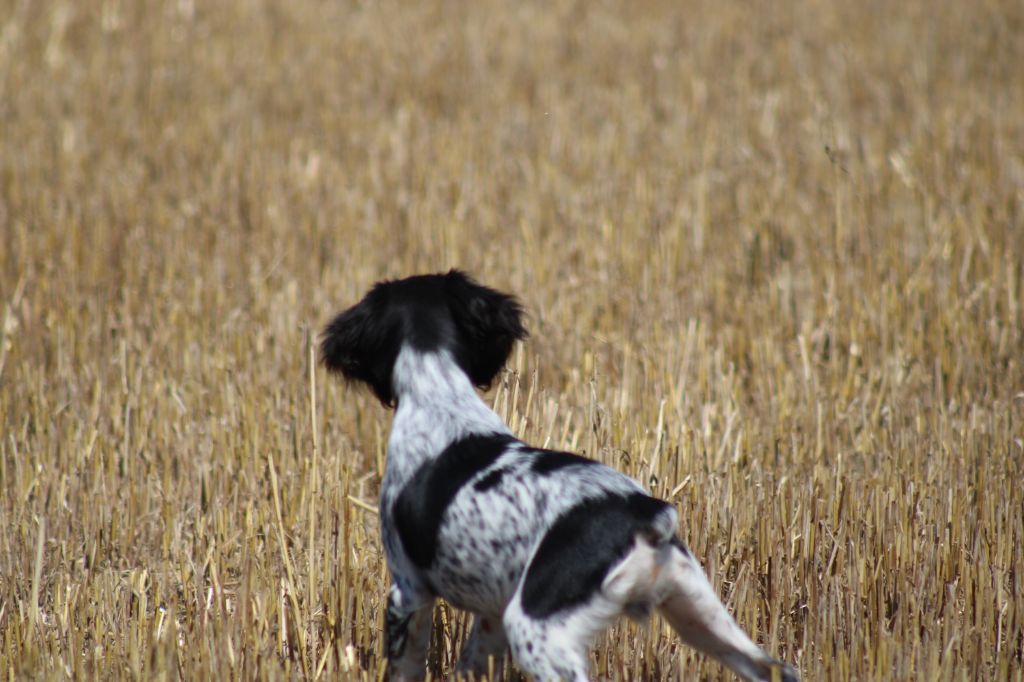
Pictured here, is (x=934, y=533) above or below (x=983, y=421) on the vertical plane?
below

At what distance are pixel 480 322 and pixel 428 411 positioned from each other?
289 millimetres

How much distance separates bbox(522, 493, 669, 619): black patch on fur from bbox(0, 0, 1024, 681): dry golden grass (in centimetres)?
65

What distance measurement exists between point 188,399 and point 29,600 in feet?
4.71

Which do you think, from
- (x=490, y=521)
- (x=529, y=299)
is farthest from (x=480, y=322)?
(x=529, y=299)

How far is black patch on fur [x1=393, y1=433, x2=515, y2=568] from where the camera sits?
9.48 ft

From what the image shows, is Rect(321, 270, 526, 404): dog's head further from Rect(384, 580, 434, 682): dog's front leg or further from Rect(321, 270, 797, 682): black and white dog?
Rect(384, 580, 434, 682): dog's front leg

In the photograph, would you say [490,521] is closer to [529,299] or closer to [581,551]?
[581,551]

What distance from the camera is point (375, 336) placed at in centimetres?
316

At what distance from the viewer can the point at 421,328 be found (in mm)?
3139

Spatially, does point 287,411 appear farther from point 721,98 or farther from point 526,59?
point 526,59

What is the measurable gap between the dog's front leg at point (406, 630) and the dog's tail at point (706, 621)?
0.61m

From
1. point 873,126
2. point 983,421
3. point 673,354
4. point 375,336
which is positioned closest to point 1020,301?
point 983,421

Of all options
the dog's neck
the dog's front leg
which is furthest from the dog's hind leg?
the dog's neck

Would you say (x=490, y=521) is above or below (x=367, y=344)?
below
